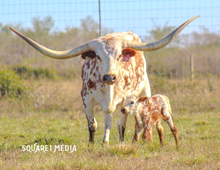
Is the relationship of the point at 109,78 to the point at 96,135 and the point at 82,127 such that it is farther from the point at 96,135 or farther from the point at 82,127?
the point at 82,127

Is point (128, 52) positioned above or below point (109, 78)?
above

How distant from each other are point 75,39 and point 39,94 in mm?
2926

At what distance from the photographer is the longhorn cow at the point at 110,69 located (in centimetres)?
405

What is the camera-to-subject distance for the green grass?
3.44 metres

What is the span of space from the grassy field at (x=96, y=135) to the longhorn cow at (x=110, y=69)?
0.68 metres

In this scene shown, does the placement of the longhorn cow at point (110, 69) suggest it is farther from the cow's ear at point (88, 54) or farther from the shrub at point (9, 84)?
the shrub at point (9, 84)

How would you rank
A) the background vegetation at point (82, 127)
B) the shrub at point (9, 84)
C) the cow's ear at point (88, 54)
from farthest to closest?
the shrub at point (9, 84) < the cow's ear at point (88, 54) < the background vegetation at point (82, 127)

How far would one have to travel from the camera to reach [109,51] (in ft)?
13.4

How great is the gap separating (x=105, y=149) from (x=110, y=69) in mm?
1150

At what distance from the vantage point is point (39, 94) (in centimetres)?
845

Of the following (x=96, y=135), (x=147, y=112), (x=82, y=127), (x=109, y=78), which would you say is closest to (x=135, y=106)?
(x=147, y=112)

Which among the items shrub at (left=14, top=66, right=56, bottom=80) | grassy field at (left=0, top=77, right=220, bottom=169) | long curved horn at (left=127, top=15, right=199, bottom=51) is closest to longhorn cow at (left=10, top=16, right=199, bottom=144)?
long curved horn at (left=127, top=15, right=199, bottom=51)

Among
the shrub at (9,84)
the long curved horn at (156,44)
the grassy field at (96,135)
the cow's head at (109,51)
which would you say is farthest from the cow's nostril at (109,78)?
the shrub at (9,84)

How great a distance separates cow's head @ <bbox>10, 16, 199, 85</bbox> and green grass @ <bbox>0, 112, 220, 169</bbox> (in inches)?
41.2
